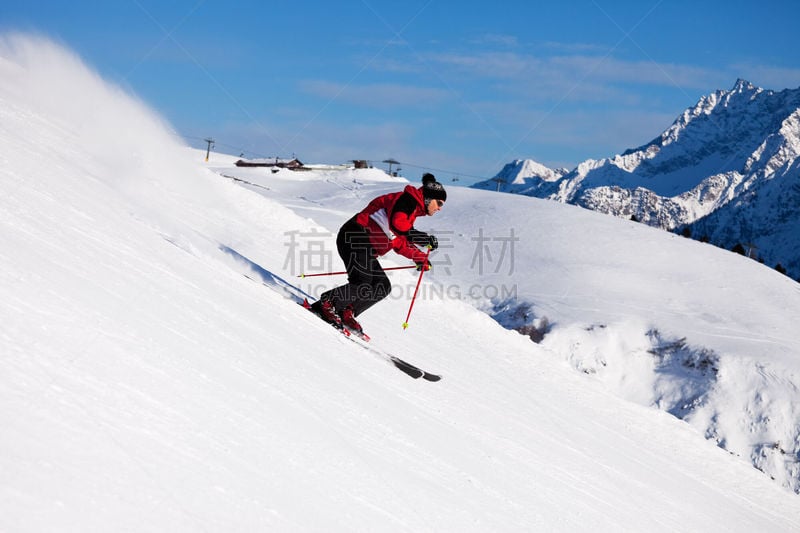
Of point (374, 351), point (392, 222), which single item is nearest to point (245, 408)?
point (374, 351)

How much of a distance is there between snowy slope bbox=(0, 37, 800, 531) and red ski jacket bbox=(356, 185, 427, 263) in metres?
1.23

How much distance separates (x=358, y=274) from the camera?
779cm

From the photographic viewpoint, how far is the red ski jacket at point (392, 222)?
740cm

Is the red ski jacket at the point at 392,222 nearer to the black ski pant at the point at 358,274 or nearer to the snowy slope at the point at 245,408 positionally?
the black ski pant at the point at 358,274

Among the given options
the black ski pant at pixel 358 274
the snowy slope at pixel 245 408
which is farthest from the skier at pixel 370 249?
the snowy slope at pixel 245 408

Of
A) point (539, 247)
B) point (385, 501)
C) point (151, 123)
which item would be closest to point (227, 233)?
point (151, 123)

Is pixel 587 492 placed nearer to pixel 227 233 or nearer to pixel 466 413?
pixel 466 413

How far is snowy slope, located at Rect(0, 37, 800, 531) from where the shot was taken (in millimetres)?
2764

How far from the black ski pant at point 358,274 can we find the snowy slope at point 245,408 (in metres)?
0.53

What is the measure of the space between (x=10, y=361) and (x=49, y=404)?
1.08ft

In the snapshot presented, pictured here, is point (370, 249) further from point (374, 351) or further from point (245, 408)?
point (245, 408)

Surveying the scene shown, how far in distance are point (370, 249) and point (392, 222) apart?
0.45 metres

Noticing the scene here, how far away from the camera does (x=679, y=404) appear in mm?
17672

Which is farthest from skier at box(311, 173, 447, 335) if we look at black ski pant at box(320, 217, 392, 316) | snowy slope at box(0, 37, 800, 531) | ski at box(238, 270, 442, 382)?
snowy slope at box(0, 37, 800, 531)
